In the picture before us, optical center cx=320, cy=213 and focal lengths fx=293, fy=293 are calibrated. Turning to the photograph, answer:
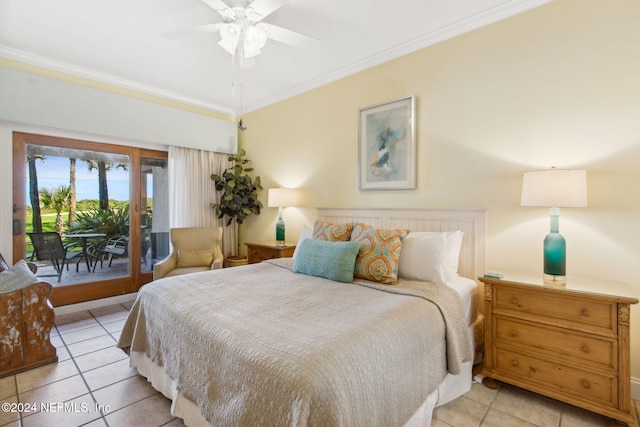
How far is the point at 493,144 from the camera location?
234 centimetres

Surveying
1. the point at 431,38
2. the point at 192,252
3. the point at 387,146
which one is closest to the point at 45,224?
the point at 192,252

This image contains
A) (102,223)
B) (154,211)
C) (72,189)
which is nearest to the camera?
(72,189)

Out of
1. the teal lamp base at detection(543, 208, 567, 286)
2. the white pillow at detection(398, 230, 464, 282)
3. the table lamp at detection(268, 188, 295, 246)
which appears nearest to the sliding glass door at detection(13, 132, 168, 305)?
the table lamp at detection(268, 188, 295, 246)

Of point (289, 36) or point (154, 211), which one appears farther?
point (154, 211)

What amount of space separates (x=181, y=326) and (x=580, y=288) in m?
2.28

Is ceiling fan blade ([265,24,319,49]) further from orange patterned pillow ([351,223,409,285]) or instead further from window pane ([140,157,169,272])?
window pane ([140,157,169,272])

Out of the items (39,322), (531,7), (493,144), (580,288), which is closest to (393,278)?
(580,288)

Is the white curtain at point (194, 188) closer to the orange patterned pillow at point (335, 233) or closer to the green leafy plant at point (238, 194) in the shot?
the green leafy plant at point (238, 194)

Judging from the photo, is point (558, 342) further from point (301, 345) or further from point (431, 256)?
point (301, 345)

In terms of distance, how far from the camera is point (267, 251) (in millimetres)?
3609

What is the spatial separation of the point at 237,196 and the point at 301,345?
3307 millimetres

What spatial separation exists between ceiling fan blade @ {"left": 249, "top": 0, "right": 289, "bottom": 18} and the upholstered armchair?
2609 mm

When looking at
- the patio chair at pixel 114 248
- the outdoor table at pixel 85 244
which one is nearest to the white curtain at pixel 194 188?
the patio chair at pixel 114 248

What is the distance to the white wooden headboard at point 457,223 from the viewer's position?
7.73 feet
